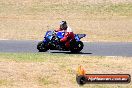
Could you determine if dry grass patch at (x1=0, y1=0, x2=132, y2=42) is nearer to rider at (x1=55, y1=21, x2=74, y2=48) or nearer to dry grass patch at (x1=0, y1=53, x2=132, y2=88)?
rider at (x1=55, y1=21, x2=74, y2=48)

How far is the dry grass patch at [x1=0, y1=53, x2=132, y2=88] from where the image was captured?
14.1m

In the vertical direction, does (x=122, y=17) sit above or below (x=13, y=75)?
below

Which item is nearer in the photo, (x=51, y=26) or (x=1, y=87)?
(x=1, y=87)

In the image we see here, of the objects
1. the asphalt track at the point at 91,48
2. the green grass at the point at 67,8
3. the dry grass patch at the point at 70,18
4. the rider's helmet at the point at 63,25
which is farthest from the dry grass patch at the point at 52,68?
the green grass at the point at 67,8

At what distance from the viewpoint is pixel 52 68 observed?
52.9 ft

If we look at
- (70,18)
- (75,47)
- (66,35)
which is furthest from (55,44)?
(70,18)

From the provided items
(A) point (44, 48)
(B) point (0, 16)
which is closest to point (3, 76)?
(A) point (44, 48)

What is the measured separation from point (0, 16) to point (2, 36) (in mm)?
8193

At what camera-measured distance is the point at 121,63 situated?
18094 mm

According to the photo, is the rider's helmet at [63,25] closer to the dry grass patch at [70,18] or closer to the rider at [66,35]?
the rider at [66,35]

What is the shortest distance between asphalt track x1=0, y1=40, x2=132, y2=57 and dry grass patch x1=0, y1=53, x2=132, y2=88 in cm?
209

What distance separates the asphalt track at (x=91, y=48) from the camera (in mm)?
21891

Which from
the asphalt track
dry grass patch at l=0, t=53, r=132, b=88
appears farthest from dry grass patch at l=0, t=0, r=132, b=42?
dry grass patch at l=0, t=53, r=132, b=88

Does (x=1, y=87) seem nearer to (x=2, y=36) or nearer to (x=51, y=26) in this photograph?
(x=2, y=36)
